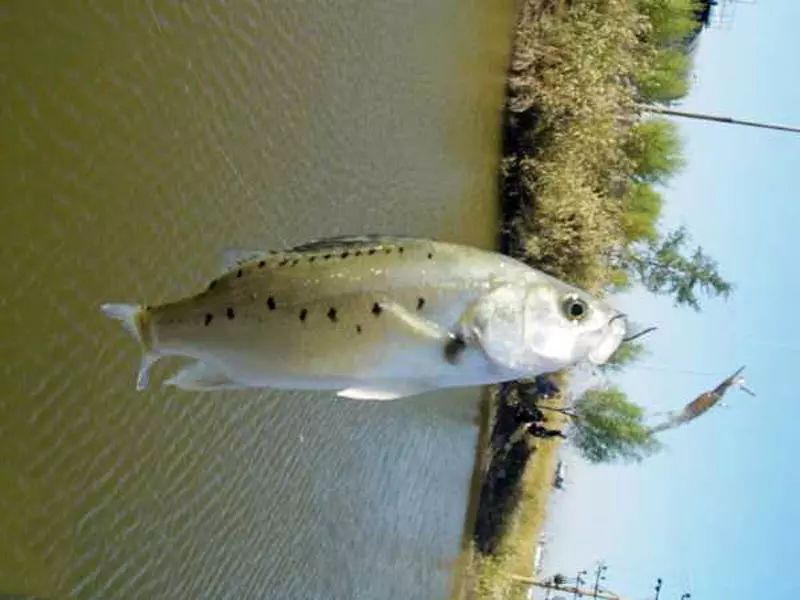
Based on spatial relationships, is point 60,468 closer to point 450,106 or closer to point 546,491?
point 450,106

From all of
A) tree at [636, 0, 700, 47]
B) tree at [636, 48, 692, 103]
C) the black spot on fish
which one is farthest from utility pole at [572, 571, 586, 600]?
the black spot on fish

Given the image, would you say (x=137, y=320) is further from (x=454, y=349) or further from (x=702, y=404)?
(x=702, y=404)

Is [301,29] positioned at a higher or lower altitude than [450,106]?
lower

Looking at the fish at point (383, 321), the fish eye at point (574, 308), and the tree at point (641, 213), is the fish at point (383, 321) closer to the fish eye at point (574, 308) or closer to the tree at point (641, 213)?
the fish eye at point (574, 308)

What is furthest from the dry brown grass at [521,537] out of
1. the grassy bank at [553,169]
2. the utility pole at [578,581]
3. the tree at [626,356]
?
the utility pole at [578,581]

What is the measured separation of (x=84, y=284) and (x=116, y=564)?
1652 mm

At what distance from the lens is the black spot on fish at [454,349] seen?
10.3 ft

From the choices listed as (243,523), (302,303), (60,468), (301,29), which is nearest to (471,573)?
(243,523)

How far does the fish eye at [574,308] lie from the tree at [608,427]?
1412cm

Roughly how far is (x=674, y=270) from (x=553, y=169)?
409 centimetres

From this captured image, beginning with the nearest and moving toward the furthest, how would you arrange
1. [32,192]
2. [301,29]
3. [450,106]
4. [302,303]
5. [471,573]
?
[302,303] < [32,192] < [301,29] < [450,106] < [471,573]

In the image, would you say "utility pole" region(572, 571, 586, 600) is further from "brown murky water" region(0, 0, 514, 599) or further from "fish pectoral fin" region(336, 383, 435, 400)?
"fish pectoral fin" region(336, 383, 435, 400)

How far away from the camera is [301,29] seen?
912 centimetres

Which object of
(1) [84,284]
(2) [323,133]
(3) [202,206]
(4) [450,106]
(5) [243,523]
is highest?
(4) [450,106]
